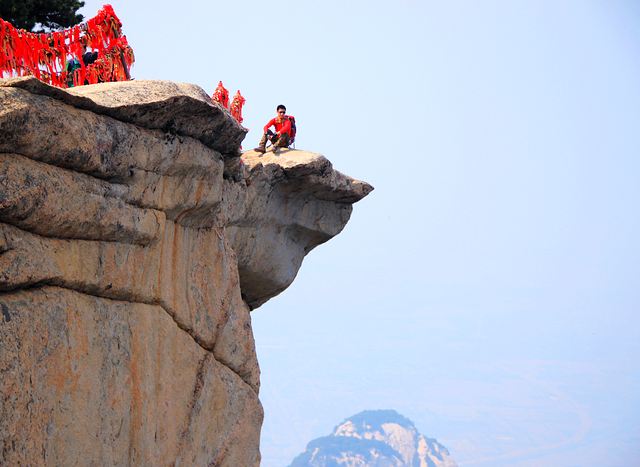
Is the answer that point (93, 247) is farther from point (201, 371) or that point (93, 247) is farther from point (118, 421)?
point (201, 371)

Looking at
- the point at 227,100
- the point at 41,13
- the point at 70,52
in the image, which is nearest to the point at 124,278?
the point at 70,52

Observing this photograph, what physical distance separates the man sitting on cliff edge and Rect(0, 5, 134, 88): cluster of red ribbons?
19.5 ft

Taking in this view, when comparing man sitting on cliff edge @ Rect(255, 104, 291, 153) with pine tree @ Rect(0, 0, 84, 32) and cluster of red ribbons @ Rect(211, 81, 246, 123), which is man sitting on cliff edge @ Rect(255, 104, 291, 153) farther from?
pine tree @ Rect(0, 0, 84, 32)

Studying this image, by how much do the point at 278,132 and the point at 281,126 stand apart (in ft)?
0.61

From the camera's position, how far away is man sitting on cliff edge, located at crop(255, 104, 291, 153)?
30.0m

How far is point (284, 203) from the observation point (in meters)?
31.0

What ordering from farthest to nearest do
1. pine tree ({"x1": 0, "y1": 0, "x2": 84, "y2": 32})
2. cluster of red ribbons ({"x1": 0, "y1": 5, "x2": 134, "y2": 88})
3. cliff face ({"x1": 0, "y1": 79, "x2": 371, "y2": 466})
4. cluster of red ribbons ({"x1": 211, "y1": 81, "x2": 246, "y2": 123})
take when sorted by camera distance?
1. pine tree ({"x1": 0, "y1": 0, "x2": 84, "y2": 32})
2. cluster of red ribbons ({"x1": 211, "y1": 81, "x2": 246, "y2": 123})
3. cluster of red ribbons ({"x1": 0, "y1": 5, "x2": 134, "y2": 88})
4. cliff face ({"x1": 0, "y1": 79, "x2": 371, "y2": 466})

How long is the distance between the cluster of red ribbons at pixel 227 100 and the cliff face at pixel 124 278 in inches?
59.4

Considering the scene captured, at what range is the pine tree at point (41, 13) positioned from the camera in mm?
32281

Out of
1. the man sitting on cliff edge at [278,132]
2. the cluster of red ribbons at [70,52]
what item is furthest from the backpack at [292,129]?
the cluster of red ribbons at [70,52]

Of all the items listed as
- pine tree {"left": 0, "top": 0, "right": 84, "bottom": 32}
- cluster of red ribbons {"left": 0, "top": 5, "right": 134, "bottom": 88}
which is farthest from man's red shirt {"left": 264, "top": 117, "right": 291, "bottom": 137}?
pine tree {"left": 0, "top": 0, "right": 84, "bottom": 32}

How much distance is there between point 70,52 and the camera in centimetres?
2338

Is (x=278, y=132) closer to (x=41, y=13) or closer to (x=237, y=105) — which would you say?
(x=237, y=105)

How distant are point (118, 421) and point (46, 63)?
Answer: 763 cm
